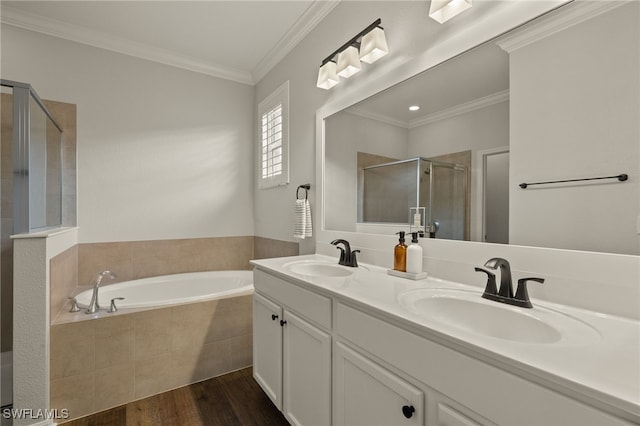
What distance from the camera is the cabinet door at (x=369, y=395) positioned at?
2.79 feet

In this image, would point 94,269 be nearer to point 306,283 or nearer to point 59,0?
point 59,0

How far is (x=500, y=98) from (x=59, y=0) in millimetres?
2890

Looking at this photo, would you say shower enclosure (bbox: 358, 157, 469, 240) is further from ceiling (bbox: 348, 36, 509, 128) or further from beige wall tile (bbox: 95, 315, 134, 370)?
beige wall tile (bbox: 95, 315, 134, 370)

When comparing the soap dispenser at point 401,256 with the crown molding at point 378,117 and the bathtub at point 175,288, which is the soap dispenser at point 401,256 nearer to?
the crown molding at point 378,117

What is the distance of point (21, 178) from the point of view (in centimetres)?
168

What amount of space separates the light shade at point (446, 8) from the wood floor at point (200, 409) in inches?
85.4

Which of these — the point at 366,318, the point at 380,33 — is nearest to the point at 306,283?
the point at 366,318

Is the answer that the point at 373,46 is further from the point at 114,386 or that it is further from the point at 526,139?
the point at 114,386

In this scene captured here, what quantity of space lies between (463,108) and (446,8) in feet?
1.40

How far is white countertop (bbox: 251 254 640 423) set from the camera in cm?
50

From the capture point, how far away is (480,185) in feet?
3.91

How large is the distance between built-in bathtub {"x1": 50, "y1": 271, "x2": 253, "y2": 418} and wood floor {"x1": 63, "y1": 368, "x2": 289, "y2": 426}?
71 millimetres

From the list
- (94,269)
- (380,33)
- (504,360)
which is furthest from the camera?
(94,269)

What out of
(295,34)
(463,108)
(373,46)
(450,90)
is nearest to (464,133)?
(463,108)
